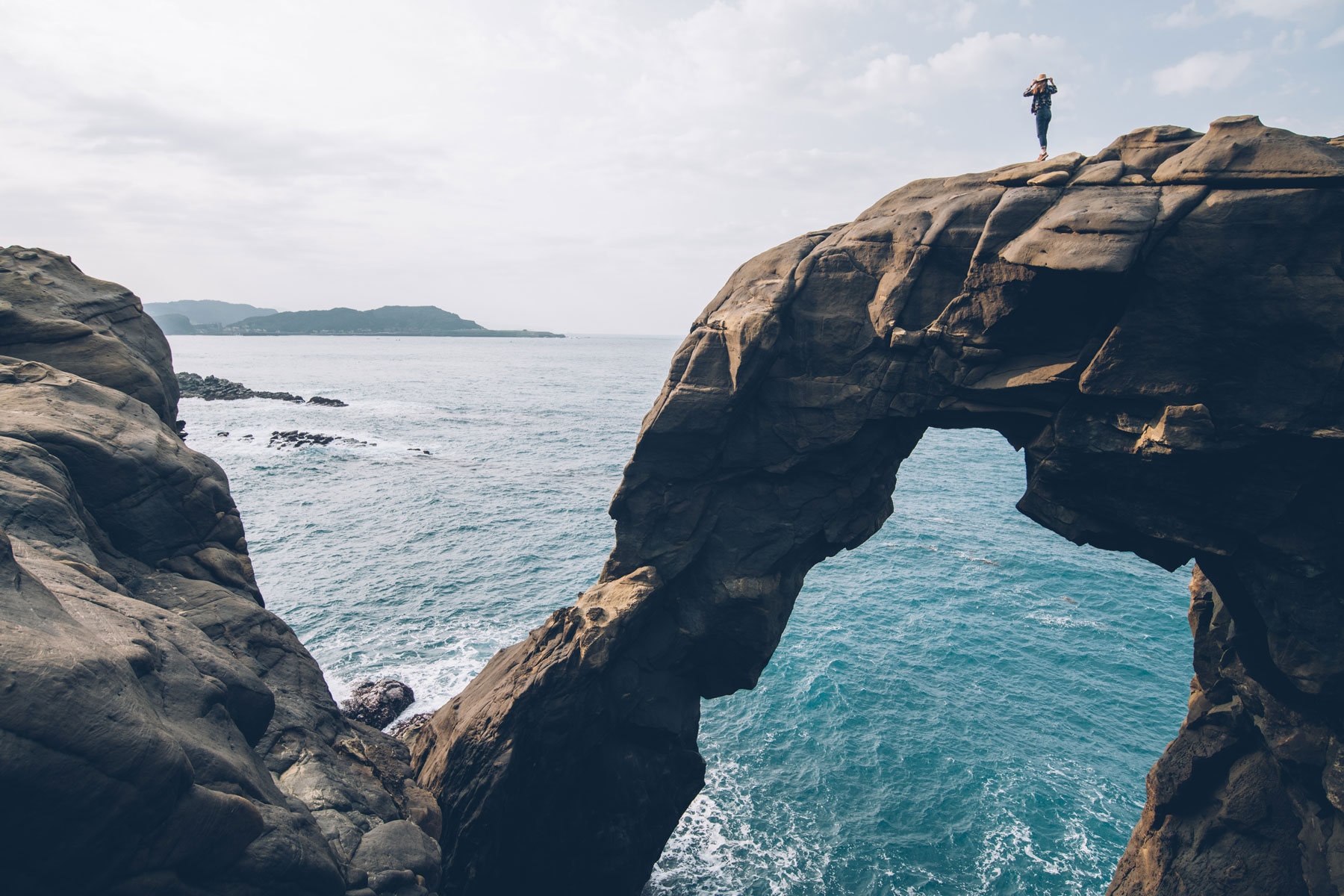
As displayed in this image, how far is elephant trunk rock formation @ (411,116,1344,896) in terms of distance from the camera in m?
14.6

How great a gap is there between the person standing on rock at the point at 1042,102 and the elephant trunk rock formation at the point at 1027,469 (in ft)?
9.53

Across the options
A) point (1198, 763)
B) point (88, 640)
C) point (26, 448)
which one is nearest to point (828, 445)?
point (1198, 763)

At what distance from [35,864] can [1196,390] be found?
21.9 metres

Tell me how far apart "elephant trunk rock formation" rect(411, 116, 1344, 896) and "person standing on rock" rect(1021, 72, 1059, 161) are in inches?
114

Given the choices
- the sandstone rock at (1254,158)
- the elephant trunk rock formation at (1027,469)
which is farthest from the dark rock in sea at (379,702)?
the sandstone rock at (1254,158)

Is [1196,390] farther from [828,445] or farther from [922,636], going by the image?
[922,636]

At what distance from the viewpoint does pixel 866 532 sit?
23016 mm

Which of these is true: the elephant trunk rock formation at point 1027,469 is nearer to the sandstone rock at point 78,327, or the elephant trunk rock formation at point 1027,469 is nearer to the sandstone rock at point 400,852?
the sandstone rock at point 400,852

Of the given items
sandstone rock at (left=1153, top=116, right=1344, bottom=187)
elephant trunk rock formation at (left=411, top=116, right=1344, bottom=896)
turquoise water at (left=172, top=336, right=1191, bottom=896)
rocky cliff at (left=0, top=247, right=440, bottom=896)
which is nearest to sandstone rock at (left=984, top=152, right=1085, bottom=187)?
elephant trunk rock formation at (left=411, top=116, right=1344, bottom=896)

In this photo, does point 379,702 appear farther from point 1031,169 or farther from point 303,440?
point 303,440

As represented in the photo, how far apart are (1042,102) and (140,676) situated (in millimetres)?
25899

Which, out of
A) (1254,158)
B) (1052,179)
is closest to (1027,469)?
(1052,179)

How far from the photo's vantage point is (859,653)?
38188mm

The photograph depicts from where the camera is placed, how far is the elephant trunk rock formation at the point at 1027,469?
1460cm
